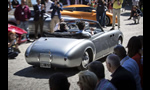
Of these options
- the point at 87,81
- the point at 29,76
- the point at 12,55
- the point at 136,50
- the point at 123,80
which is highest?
the point at 136,50

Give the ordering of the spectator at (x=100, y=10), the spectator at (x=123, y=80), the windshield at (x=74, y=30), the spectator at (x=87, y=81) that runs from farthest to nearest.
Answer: the spectator at (x=100, y=10), the windshield at (x=74, y=30), the spectator at (x=123, y=80), the spectator at (x=87, y=81)

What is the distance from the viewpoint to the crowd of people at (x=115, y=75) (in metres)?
2.92

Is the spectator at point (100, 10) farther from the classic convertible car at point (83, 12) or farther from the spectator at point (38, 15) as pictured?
the spectator at point (38, 15)

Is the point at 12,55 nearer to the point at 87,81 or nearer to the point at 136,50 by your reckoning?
the point at 136,50

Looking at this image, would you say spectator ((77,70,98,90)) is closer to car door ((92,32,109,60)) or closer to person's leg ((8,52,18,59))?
car door ((92,32,109,60))

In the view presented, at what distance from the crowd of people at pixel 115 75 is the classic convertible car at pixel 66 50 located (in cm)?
247

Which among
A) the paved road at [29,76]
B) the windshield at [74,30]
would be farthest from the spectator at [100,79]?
the windshield at [74,30]

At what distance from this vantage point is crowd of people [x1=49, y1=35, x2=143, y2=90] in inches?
115

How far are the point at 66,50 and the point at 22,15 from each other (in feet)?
18.2

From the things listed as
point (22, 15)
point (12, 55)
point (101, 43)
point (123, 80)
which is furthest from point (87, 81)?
point (22, 15)

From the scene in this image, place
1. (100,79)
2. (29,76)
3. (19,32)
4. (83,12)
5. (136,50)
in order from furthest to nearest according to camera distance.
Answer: (83,12) < (19,32) < (29,76) < (136,50) < (100,79)

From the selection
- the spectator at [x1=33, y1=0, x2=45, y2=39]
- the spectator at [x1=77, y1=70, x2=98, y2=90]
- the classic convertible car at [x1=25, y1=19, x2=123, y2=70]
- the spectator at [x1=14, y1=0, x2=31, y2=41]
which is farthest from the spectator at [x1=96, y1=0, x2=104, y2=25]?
the spectator at [x1=77, y1=70, x2=98, y2=90]

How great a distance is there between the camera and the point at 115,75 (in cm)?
354
